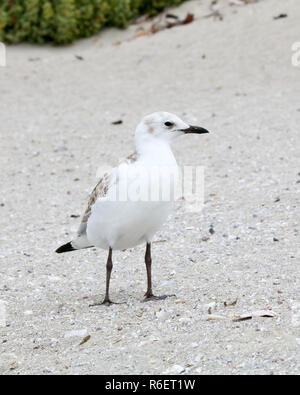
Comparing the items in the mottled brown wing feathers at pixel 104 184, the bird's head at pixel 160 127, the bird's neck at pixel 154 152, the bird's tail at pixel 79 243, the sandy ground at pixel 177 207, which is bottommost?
the sandy ground at pixel 177 207

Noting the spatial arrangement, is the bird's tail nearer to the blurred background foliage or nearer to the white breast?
the white breast

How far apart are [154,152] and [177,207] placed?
2713mm

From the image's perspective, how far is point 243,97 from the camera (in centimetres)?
1027

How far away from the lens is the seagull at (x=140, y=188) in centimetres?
432

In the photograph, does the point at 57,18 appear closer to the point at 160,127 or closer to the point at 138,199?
the point at 160,127

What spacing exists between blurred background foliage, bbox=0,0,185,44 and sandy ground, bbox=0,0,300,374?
40 centimetres

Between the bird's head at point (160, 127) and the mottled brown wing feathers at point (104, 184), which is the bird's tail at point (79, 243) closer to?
the mottled brown wing feathers at point (104, 184)

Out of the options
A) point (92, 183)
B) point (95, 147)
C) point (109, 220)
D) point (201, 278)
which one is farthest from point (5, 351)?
point (95, 147)

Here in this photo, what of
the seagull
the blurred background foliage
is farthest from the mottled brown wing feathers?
A: the blurred background foliage

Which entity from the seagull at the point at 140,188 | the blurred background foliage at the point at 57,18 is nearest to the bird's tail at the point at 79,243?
the seagull at the point at 140,188

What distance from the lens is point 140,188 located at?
431 cm

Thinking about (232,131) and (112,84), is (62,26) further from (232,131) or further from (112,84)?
(232,131)

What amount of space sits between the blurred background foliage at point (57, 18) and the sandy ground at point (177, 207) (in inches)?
15.6

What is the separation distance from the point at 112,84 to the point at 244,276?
24.0 feet
